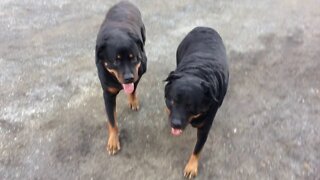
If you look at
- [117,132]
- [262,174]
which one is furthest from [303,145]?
[117,132]

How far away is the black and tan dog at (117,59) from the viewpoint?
344 centimetres

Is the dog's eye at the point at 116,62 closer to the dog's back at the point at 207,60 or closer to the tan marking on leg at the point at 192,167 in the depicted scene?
the dog's back at the point at 207,60

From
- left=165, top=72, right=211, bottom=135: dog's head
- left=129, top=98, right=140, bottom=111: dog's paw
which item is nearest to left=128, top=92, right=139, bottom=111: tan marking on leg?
left=129, top=98, right=140, bottom=111: dog's paw

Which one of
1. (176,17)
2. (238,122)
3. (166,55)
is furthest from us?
(176,17)

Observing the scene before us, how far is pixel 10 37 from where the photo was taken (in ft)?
18.9

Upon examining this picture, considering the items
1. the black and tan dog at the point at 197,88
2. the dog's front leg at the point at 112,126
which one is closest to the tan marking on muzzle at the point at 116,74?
the dog's front leg at the point at 112,126

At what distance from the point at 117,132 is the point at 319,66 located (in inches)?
113

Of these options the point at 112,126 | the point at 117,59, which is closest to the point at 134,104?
the point at 112,126

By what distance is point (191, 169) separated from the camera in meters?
3.71

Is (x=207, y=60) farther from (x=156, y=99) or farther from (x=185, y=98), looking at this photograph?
(x=156, y=99)

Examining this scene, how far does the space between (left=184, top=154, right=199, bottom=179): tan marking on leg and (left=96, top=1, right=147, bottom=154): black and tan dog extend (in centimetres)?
72

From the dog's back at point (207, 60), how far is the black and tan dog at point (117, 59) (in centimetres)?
42

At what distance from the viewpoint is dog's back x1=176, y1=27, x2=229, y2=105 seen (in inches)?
134

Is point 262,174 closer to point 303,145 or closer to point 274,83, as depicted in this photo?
point 303,145
